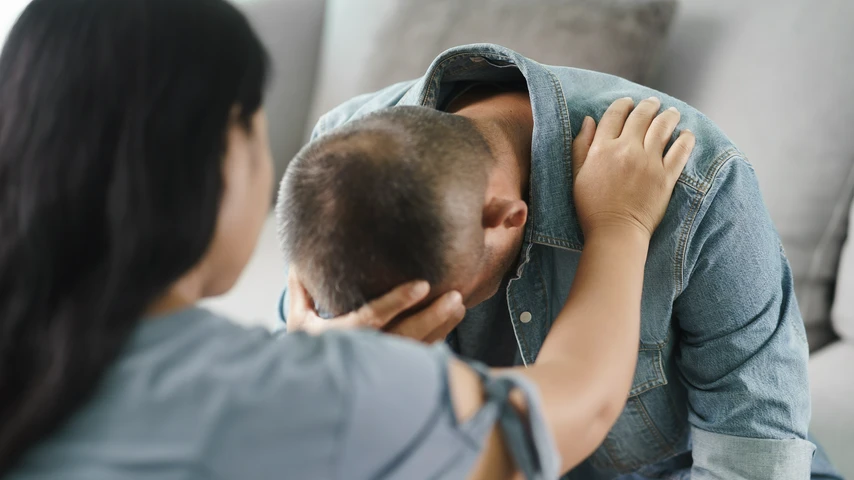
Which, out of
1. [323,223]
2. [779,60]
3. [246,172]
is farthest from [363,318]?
[779,60]

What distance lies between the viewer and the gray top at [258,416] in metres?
0.45

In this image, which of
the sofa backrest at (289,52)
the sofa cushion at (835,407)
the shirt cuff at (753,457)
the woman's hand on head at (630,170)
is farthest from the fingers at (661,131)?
the sofa backrest at (289,52)

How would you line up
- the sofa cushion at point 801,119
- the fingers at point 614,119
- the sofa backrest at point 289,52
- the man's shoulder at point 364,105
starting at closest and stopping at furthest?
the fingers at point 614,119
the man's shoulder at point 364,105
the sofa cushion at point 801,119
the sofa backrest at point 289,52

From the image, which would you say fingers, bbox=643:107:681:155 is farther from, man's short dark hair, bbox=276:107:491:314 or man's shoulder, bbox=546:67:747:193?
man's short dark hair, bbox=276:107:491:314

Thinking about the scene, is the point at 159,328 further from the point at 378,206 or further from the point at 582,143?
the point at 582,143

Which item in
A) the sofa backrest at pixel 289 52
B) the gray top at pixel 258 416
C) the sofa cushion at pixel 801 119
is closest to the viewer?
the gray top at pixel 258 416

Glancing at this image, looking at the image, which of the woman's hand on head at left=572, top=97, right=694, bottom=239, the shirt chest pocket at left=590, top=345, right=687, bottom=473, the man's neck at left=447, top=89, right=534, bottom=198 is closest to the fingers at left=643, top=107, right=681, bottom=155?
the woman's hand on head at left=572, top=97, right=694, bottom=239

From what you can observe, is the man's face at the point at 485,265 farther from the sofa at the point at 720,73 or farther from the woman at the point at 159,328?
the sofa at the point at 720,73

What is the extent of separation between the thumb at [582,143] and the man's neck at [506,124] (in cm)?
7

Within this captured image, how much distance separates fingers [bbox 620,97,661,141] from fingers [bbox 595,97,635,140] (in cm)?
1

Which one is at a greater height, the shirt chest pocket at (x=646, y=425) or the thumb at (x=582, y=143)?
the thumb at (x=582, y=143)

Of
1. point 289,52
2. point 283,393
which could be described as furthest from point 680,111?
point 289,52

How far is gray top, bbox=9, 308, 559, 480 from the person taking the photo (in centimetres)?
45

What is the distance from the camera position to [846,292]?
46.3 inches
